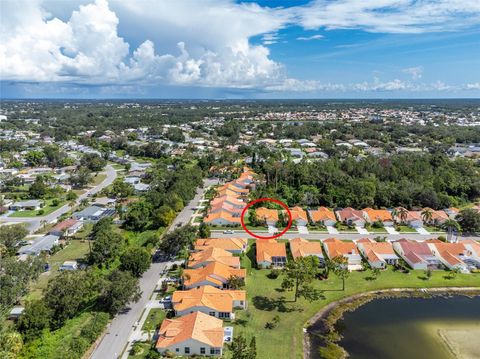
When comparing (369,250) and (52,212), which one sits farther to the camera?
(52,212)

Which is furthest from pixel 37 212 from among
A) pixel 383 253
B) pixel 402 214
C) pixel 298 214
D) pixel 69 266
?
pixel 402 214

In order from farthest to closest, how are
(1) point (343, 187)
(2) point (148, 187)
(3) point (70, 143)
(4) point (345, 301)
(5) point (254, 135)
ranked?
1. (5) point (254, 135)
2. (3) point (70, 143)
3. (2) point (148, 187)
4. (1) point (343, 187)
5. (4) point (345, 301)

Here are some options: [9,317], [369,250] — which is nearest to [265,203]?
[369,250]

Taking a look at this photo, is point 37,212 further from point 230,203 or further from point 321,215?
point 321,215

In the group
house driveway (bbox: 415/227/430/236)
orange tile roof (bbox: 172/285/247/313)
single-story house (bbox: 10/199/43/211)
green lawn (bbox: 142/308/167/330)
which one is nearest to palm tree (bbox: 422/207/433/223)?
house driveway (bbox: 415/227/430/236)

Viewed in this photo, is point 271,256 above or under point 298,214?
under

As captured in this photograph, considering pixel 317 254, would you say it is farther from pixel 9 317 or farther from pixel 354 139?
pixel 354 139
